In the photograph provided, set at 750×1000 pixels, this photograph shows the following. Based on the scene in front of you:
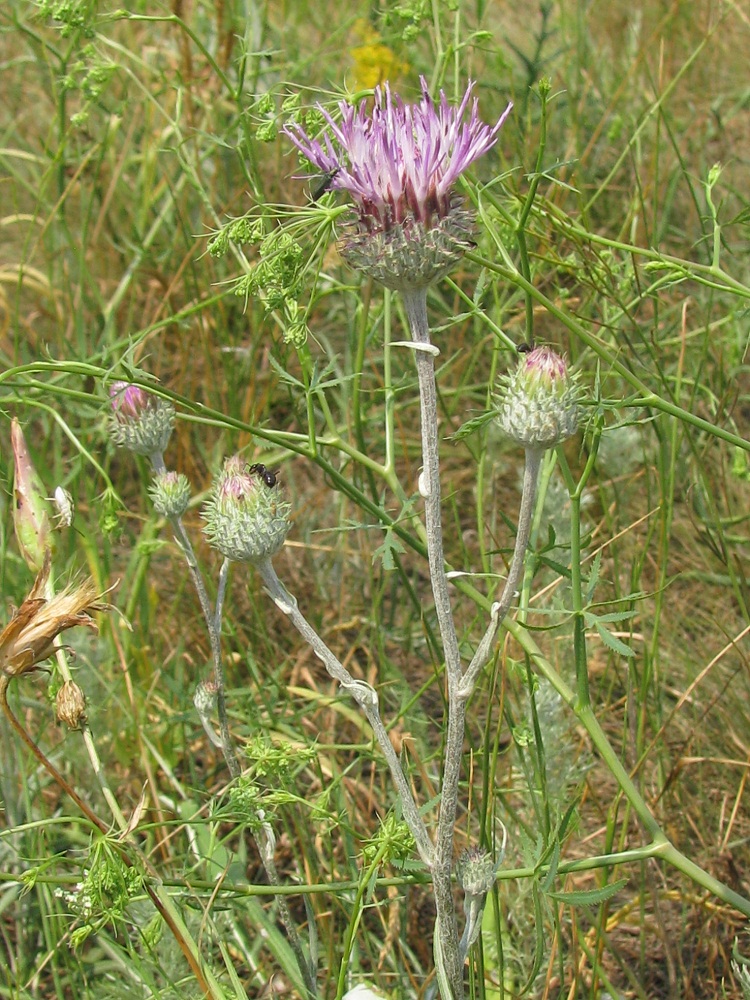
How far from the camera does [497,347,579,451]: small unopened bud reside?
4.94ft

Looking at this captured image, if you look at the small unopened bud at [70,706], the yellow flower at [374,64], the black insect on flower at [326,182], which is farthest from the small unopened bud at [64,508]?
the yellow flower at [374,64]

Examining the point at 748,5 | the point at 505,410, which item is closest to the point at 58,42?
Answer: the point at 748,5

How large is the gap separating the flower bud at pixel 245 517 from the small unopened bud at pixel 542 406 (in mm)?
422

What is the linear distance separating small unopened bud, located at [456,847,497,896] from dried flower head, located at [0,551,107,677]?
0.68 metres

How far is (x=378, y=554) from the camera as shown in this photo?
63.2 inches

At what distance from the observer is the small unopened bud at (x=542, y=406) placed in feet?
4.94

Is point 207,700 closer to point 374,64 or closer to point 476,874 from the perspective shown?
point 476,874

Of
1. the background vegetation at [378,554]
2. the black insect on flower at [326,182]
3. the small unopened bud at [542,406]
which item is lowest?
the background vegetation at [378,554]

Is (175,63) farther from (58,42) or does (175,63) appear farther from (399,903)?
(399,903)

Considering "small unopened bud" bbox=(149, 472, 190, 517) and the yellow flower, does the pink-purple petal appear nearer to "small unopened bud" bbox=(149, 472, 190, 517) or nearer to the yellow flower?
"small unopened bud" bbox=(149, 472, 190, 517)

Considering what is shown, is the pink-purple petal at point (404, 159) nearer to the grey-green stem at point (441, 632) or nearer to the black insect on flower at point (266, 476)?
the grey-green stem at point (441, 632)

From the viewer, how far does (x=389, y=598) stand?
3305 mm

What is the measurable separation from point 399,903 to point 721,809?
0.73 m

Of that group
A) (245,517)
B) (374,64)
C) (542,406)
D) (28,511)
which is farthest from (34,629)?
(374,64)
